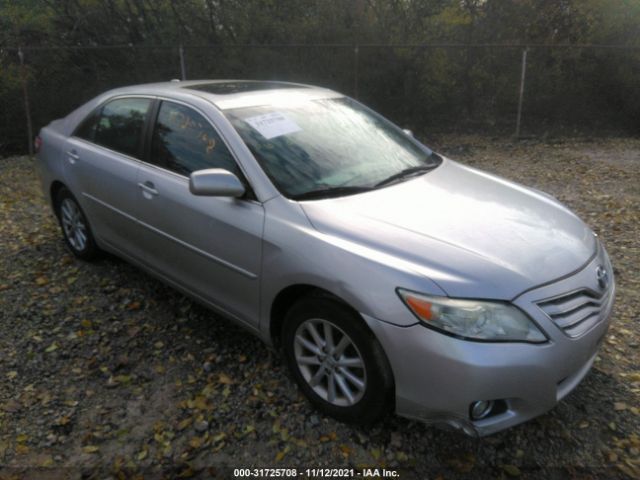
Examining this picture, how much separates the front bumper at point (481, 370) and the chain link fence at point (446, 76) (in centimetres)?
888

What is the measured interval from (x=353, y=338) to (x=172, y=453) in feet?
3.45

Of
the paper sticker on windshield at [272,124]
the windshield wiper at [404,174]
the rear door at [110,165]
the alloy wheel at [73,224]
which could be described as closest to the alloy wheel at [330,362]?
the windshield wiper at [404,174]

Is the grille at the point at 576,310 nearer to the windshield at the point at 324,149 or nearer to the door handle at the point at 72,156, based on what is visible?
the windshield at the point at 324,149

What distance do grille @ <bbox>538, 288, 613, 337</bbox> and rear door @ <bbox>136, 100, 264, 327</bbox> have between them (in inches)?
55.8

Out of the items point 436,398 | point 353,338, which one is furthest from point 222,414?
point 436,398

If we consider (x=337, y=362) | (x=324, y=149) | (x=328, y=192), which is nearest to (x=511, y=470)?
(x=337, y=362)

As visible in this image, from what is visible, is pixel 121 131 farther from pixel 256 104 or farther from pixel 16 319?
pixel 16 319

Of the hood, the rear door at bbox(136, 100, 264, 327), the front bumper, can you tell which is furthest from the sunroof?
the front bumper

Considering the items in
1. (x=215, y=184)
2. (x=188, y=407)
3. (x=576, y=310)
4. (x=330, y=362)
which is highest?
(x=215, y=184)

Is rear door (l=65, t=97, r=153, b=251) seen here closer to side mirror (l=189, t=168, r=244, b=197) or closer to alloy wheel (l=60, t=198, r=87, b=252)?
alloy wheel (l=60, t=198, r=87, b=252)

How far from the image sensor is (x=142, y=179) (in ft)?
11.6

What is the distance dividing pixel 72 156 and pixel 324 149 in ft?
7.57

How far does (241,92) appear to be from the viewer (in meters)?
3.59

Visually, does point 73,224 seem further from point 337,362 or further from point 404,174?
point 337,362
